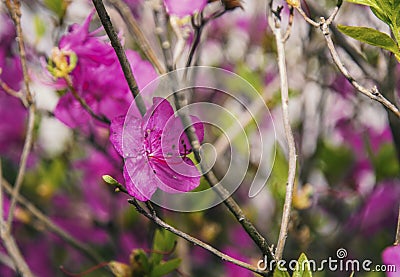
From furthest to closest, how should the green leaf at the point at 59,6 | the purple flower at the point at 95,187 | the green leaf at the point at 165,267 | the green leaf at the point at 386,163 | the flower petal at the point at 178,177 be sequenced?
the purple flower at the point at 95,187
the green leaf at the point at 386,163
the green leaf at the point at 59,6
the green leaf at the point at 165,267
the flower petal at the point at 178,177

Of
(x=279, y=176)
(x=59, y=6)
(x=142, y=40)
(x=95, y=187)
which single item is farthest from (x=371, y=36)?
(x=95, y=187)

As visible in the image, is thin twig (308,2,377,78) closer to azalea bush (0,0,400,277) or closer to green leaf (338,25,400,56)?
azalea bush (0,0,400,277)

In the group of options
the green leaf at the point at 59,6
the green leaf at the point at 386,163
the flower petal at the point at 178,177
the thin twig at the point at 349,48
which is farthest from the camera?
the green leaf at the point at 386,163

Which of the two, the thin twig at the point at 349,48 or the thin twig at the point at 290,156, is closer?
the thin twig at the point at 290,156

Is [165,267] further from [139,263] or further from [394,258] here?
[394,258]

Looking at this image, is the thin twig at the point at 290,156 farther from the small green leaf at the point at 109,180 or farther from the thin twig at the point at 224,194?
the small green leaf at the point at 109,180

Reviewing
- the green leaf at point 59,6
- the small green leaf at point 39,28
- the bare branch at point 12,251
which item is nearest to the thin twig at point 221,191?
the bare branch at point 12,251

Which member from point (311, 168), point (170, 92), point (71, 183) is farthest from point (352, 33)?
point (71, 183)

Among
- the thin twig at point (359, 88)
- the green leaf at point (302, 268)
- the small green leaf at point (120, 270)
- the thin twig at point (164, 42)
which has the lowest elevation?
the green leaf at point (302, 268)

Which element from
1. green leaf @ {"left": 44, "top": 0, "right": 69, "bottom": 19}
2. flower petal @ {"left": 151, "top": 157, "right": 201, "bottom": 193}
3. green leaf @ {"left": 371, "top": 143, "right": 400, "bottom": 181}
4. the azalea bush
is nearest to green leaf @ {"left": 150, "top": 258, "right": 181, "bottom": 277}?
the azalea bush
